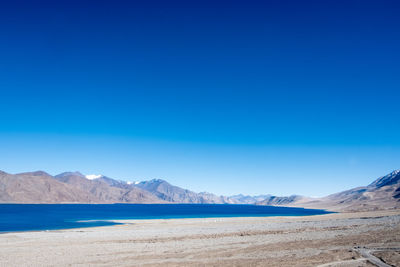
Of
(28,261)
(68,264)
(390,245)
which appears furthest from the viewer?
(390,245)

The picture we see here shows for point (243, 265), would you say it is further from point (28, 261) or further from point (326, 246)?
point (28, 261)

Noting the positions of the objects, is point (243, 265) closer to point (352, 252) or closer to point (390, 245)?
point (352, 252)

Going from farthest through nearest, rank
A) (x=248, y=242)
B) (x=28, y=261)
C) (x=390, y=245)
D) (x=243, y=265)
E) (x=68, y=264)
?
(x=248, y=242)
(x=390, y=245)
(x=28, y=261)
(x=68, y=264)
(x=243, y=265)

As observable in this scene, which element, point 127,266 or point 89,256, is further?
point 89,256

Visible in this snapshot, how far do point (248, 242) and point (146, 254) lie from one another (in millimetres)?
11176

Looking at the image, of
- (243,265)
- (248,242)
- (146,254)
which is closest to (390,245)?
(248,242)

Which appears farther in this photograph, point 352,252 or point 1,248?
point 1,248

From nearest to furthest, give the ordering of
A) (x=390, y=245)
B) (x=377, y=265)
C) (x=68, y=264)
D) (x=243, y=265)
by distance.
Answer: (x=377, y=265)
(x=243, y=265)
(x=68, y=264)
(x=390, y=245)

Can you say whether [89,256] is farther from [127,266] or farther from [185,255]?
[185,255]

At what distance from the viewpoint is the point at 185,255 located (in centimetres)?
2516

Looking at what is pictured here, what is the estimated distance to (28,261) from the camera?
2491cm

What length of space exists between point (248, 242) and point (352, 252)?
1068 centimetres

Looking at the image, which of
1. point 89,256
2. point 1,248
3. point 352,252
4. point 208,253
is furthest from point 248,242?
point 1,248

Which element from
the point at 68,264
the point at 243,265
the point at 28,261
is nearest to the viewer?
the point at 243,265
